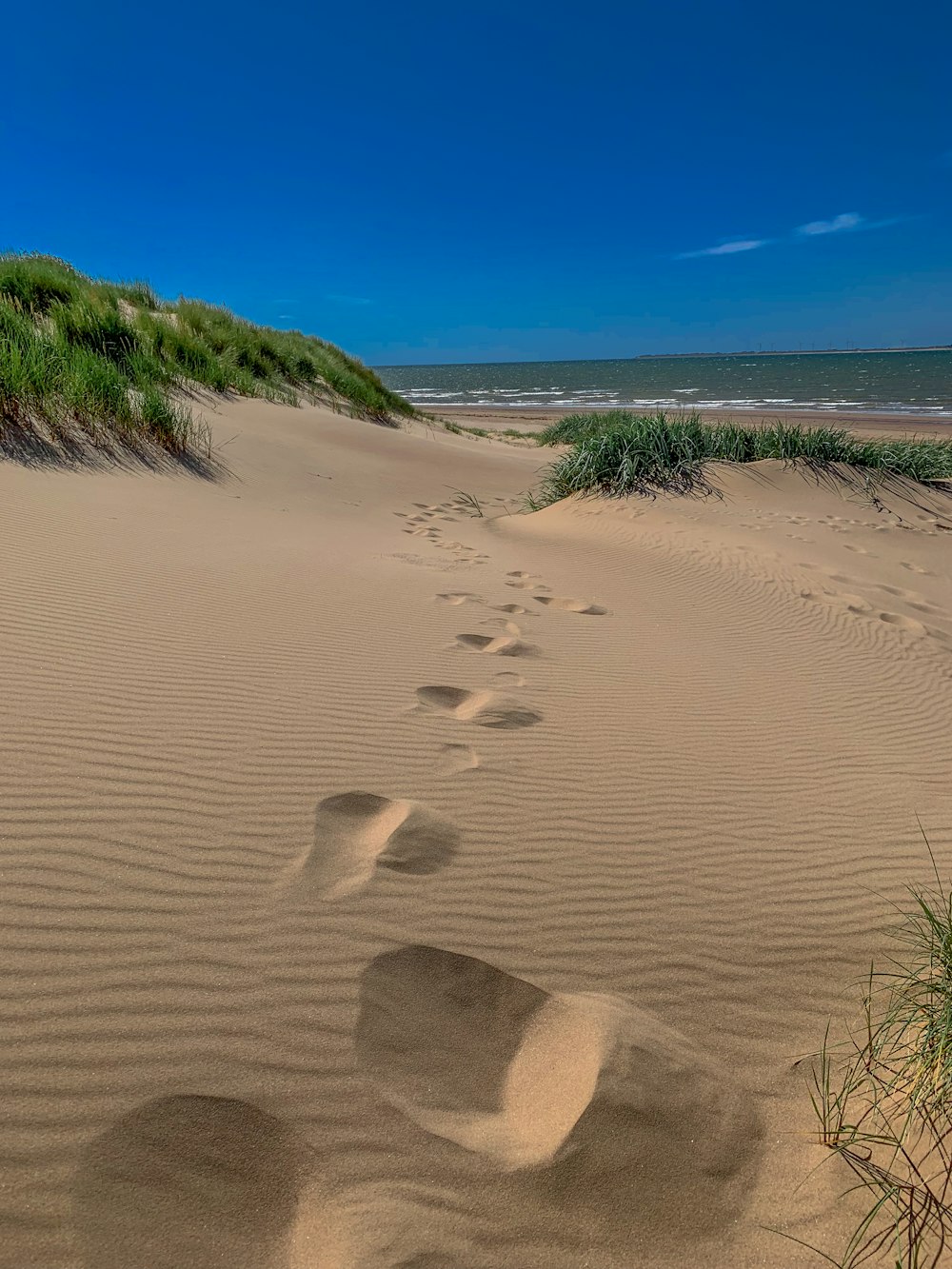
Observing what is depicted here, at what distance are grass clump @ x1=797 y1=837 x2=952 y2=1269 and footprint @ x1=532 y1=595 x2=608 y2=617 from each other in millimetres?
3252

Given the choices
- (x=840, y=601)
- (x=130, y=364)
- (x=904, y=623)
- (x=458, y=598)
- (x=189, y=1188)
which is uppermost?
(x=130, y=364)

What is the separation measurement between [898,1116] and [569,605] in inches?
149

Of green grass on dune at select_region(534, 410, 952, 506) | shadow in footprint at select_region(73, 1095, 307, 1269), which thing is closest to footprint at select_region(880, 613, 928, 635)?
green grass on dune at select_region(534, 410, 952, 506)

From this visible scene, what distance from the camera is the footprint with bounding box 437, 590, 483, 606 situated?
4.68m

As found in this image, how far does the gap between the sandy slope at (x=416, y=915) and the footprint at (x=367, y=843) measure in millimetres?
11

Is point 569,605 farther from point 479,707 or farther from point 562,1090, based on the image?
point 562,1090

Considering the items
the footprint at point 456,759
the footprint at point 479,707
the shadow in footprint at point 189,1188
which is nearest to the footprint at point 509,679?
the footprint at point 479,707

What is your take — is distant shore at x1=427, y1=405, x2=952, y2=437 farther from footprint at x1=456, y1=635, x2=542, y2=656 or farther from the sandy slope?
the sandy slope

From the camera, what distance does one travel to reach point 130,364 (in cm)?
923

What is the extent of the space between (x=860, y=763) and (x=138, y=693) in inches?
120

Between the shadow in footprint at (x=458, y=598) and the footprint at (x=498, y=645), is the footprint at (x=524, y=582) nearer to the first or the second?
the shadow in footprint at (x=458, y=598)

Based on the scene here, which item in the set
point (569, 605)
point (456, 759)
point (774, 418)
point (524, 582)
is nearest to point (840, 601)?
point (569, 605)

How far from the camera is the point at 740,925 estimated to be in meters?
2.09

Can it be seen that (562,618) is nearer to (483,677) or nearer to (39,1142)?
(483,677)
